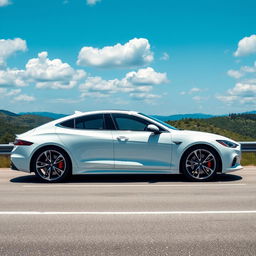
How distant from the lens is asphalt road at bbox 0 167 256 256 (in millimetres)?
4004

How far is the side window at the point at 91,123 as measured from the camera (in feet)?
28.9

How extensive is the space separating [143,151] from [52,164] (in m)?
2.02

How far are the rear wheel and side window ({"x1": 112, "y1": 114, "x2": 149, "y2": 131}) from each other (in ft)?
4.42

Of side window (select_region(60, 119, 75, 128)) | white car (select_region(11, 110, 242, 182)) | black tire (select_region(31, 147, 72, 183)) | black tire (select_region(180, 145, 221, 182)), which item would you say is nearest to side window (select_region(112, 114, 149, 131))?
white car (select_region(11, 110, 242, 182))

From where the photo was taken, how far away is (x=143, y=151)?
27.9ft

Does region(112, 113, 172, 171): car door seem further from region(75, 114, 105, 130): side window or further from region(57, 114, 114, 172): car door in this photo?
region(75, 114, 105, 130): side window

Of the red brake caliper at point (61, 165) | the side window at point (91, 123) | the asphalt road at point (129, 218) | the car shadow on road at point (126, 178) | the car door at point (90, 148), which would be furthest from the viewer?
the car shadow on road at point (126, 178)

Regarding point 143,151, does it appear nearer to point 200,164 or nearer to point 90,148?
point 90,148

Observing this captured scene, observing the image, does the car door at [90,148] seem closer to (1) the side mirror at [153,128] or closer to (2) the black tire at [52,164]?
(2) the black tire at [52,164]

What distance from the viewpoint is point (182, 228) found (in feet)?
15.4

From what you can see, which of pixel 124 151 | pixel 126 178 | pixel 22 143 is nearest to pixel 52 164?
pixel 22 143

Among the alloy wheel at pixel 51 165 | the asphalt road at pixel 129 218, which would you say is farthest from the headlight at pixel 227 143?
the alloy wheel at pixel 51 165

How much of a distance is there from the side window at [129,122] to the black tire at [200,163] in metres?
A: 1.13

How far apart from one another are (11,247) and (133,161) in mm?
4691
